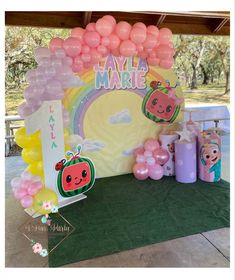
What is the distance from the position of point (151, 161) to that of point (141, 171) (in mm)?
210

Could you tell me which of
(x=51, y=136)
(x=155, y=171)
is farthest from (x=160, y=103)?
(x=51, y=136)

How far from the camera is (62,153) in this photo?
3.31 m

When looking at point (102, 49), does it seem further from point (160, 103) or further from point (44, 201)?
point (44, 201)

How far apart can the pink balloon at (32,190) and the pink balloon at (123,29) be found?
213 cm

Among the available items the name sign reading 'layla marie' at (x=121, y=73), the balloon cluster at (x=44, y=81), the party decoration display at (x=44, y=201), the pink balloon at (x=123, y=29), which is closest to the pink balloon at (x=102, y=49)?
the pink balloon at (x=123, y=29)

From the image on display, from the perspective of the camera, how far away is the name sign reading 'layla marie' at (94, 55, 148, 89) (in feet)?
13.4

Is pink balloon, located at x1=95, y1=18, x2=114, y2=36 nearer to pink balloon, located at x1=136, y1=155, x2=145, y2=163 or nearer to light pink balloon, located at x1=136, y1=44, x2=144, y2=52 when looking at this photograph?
light pink balloon, located at x1=136, y1=44, x2=144, y2=52

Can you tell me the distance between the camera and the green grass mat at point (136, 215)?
2.54m

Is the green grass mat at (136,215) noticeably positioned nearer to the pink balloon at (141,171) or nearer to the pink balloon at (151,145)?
the pink balloon at (141,171)

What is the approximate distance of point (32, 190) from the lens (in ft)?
10.2

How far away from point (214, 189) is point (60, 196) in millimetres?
1975

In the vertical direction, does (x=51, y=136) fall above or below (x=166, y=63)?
below
